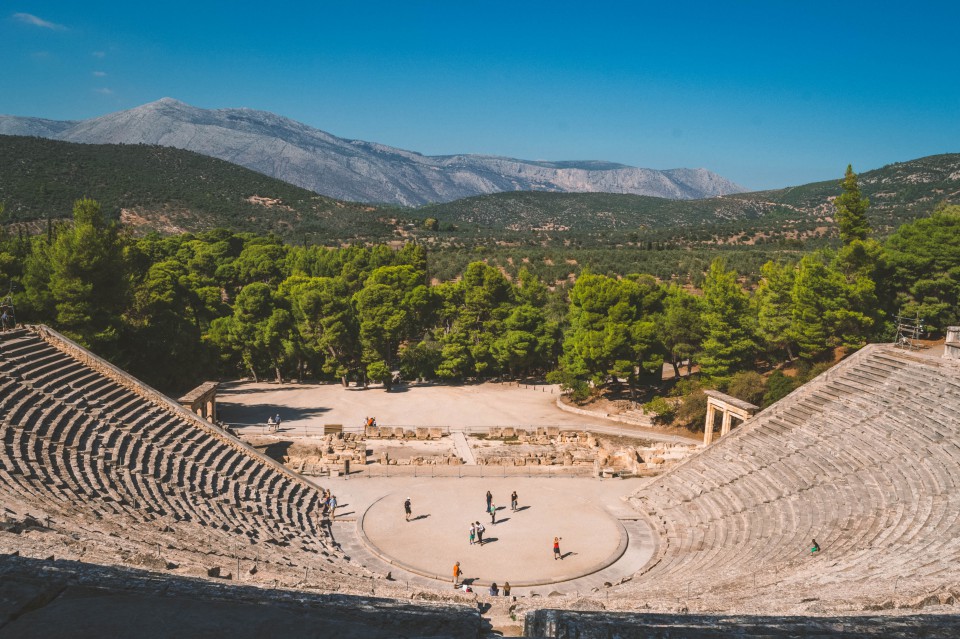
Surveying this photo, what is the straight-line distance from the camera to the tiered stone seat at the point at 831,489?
14148 millimetres

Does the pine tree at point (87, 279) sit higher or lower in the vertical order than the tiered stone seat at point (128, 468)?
higher

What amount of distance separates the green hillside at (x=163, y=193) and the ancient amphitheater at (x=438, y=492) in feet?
247

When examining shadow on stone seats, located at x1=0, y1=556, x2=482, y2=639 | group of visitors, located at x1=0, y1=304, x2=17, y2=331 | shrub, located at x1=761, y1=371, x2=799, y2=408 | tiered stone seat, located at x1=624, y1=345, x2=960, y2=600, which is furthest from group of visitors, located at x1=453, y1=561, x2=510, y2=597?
group of visitors, located at x1=0, y1=304, x2=17, y2=331

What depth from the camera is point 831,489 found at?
18312mm

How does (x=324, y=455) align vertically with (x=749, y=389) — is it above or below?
below

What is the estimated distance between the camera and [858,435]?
19984mm

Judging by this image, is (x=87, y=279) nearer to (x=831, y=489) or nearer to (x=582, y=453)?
(x=582, y=453)

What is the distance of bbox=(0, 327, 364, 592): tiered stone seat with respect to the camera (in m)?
14.3

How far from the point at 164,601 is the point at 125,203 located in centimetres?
10709

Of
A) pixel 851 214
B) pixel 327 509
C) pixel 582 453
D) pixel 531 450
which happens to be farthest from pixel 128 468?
pixel 851 214

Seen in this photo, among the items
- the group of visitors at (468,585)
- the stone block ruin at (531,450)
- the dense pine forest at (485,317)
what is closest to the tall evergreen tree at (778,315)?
the dense pine forest at (485,317)

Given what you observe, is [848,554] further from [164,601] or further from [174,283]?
[174,283]

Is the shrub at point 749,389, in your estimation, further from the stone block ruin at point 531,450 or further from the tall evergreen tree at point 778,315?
the tall evergreen tree at point 778,315

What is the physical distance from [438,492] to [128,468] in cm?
1059
